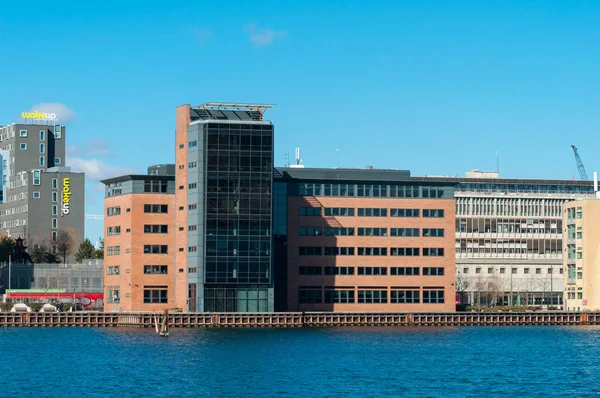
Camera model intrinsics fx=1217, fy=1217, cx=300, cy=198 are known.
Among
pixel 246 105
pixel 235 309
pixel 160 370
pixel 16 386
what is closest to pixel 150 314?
pixel 235 309

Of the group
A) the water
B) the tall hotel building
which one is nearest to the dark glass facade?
the tall hotel building

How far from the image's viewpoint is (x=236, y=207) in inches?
7520

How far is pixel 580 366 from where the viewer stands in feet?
434

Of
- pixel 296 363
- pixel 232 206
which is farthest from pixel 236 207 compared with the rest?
pixel 296 363

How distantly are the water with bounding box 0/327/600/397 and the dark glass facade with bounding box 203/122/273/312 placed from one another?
9315 millimetres

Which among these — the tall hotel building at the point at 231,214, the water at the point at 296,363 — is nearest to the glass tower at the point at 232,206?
the tall hotel building at the point at 231,214

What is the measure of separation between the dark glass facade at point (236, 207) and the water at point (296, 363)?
9315mm

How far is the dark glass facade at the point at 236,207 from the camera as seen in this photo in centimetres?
19062

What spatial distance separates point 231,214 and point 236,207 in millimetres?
1351

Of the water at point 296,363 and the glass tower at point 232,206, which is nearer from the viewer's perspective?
the water at point 296,363

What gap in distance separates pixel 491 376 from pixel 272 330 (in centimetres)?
7191

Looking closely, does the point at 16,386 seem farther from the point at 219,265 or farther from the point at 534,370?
the point at 219,265

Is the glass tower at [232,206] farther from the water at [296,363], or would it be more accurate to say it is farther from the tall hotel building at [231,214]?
the water at [296,363]

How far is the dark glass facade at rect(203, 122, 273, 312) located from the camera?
190625 mm
